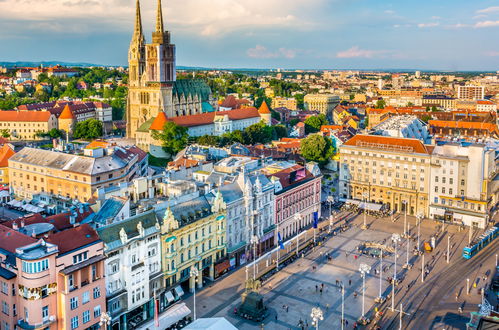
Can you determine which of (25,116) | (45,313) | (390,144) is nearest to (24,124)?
(25,116)

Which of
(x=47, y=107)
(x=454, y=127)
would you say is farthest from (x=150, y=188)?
(x=47, y=107)

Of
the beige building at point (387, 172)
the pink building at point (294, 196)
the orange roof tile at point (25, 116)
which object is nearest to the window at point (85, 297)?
the pink building at point (294, 196)

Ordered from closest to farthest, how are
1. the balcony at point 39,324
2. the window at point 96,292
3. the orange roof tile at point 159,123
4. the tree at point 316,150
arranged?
the balcony at point 39,324 → the window at point 96,292 → the tree at point 316,150 → the orange roof tile at point 159,123

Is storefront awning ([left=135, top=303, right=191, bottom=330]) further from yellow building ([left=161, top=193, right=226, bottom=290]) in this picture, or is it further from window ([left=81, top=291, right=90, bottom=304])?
window ([left=81, top=291, right=90, bottom=304])

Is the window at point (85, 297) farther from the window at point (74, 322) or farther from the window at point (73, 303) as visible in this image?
the window at point (74, 322)

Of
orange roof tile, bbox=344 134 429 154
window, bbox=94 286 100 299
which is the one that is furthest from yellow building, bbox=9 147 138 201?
orange roof tile, bbox=344 134 429 154
